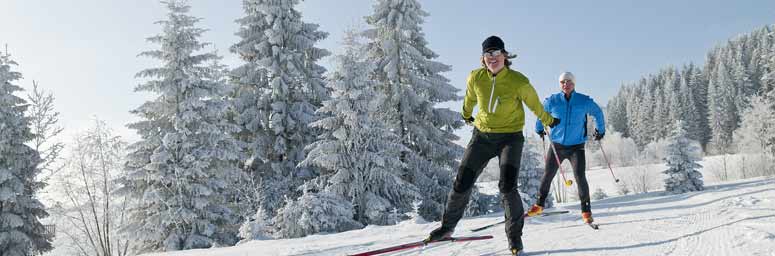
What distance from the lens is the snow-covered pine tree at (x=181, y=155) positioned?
1580cm

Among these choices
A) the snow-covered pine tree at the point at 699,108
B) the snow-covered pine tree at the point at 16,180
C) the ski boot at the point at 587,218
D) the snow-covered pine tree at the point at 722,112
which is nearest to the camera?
the ski boot at the point at 587,218

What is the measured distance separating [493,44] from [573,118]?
9.07ft

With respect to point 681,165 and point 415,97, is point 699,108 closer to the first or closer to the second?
point 681,165

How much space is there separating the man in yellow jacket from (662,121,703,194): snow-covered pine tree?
1178 inches

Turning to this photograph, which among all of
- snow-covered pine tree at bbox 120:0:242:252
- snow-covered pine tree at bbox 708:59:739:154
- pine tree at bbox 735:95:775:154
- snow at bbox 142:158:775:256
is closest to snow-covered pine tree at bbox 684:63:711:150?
snow-covered pine tree at bbox 708:59:739:154

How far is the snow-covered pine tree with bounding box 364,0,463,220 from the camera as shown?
17.5m

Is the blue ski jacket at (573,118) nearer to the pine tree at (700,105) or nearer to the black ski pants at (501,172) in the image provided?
the black ski pants at (501,172)

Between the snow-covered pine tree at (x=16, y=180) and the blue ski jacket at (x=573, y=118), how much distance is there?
768 inches

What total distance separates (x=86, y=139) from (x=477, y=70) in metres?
22.0

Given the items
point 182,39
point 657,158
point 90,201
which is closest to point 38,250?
point 90,201

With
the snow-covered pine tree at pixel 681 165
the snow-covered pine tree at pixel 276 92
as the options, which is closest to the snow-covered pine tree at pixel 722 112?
the snow-covered pine tree at pixel 681 165

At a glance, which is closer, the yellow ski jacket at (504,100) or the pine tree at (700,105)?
the yellow ski jacket at (504,100)

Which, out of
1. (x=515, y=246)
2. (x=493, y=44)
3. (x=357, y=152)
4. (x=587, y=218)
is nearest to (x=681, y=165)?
(x=357, y=152)

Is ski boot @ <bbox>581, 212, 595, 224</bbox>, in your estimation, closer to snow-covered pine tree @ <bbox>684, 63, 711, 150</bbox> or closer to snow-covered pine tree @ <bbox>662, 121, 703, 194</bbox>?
snow-covered pine tree @ <bbox>662, 121, 703, 194</bbox>
